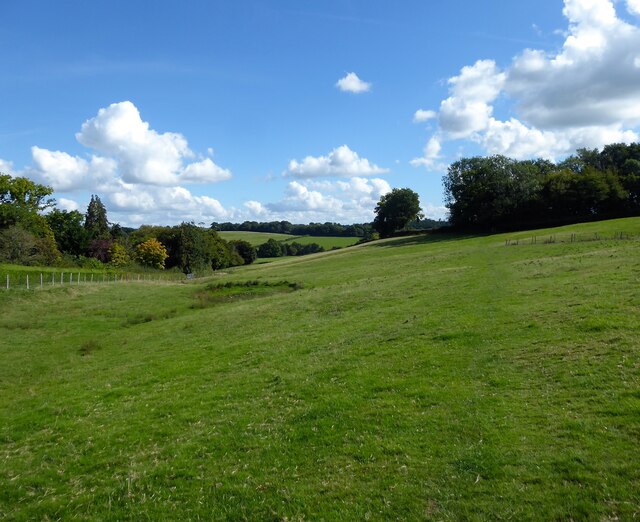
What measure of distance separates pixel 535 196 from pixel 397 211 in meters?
45.5

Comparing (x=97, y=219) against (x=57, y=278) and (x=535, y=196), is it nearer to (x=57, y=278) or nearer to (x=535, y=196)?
(x=57, y=278)

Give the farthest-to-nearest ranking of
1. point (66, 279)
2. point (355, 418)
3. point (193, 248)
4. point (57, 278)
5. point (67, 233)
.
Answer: point (67, 233)
point (193, 248)
point (66, 279)
point (57, 278)
point (355, 418)

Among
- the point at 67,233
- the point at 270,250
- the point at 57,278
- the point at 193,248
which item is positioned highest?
the point at 67,233

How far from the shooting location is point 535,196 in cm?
10581

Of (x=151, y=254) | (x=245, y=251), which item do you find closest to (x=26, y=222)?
(x=151, y=254)

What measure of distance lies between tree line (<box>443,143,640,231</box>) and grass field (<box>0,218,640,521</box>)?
85767 millimetres

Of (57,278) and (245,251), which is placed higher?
(245,251)

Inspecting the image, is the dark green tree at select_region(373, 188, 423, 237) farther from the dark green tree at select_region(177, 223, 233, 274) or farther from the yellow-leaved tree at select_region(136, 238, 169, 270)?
the yellow-leaved tree at select_region(136, 238, 169, 270)

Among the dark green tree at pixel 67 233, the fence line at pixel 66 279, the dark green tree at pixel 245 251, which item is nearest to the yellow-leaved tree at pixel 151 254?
the dark green tree at pixel 67 233

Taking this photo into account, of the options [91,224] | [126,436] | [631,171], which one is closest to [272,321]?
[126,436]

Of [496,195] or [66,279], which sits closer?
[66,279]

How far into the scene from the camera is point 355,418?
11797 mm

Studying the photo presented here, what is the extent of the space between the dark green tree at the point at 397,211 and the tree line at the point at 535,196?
20.4 metres

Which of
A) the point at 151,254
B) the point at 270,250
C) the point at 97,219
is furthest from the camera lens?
the point at 270,250
